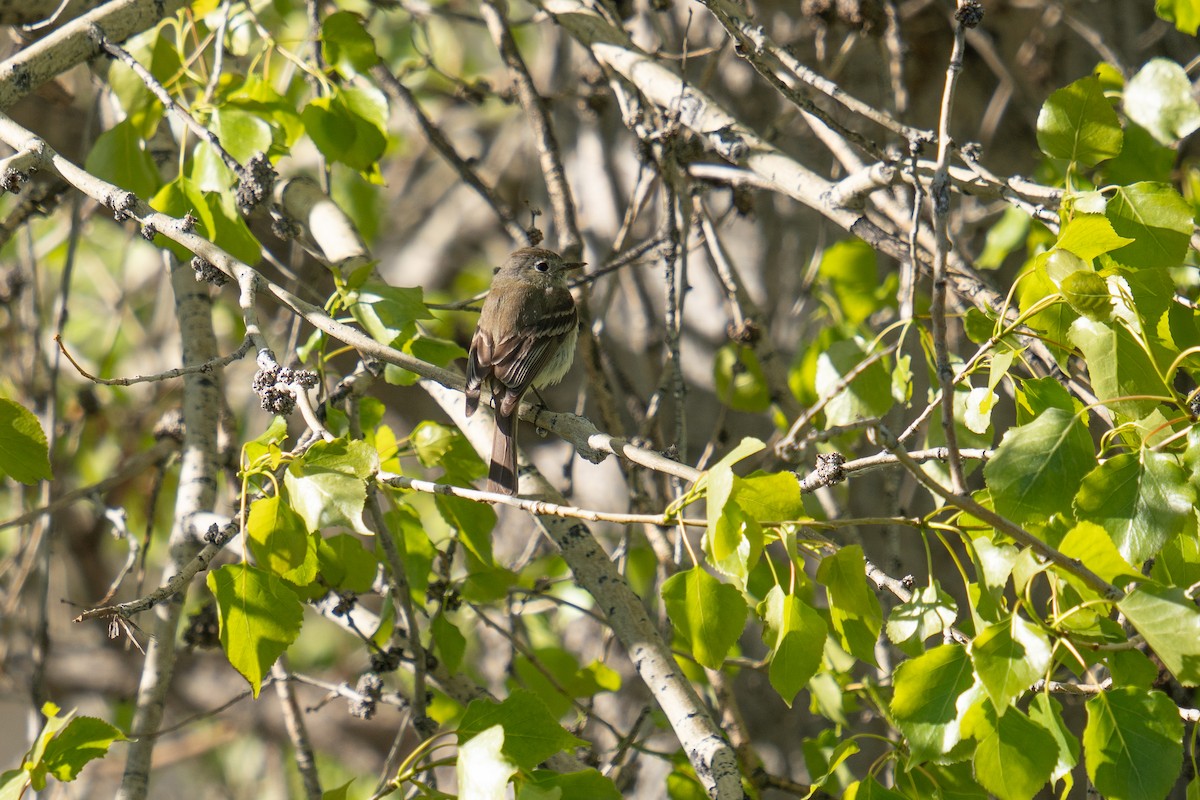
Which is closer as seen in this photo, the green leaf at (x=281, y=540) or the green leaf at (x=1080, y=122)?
the green leaf at (x=281, y=540)

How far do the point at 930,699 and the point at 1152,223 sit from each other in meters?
1.16

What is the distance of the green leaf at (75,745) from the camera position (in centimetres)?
235

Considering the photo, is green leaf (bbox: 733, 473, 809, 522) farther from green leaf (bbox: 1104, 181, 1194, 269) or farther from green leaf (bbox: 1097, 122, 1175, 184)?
green leaf (bbox: 1097, 122, 1175, 184)

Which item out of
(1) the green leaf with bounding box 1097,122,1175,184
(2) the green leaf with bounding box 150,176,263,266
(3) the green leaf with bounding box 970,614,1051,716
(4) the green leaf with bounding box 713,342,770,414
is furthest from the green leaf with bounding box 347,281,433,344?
(1) the green leaf with bounding box 1097,122,1175,184

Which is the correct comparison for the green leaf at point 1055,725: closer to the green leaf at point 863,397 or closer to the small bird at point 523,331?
the green leaf at point 863,397

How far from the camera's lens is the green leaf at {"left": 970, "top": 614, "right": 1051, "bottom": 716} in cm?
171

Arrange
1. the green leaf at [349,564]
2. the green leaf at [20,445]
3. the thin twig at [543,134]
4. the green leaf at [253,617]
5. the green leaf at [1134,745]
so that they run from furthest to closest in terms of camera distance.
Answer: the thin twig at [543,134]
the green leaf at [349,564]
the green leaf at [20,445]
the green leaf at [253,617]
the green leaf at [1134,745]

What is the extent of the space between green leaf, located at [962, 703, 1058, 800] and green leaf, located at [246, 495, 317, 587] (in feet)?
4.43

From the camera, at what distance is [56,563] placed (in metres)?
6.64

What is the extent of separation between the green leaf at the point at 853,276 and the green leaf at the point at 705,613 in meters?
1.97

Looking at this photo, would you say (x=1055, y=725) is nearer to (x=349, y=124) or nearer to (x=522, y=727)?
(x=522, y=727)

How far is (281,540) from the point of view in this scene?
2182 mm

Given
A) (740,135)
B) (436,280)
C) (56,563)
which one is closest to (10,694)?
(56,563)

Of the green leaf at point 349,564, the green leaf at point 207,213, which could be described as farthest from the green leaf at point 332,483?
the green leaf at point 207,213
